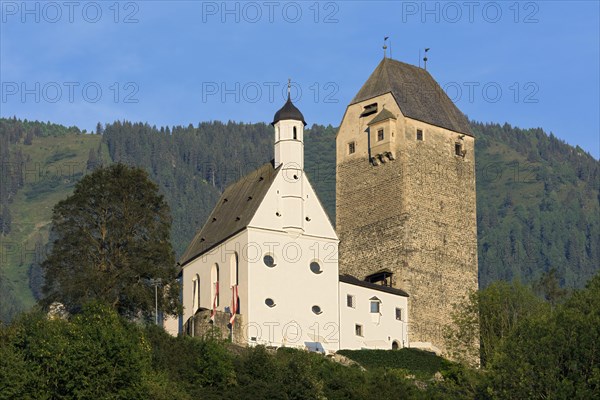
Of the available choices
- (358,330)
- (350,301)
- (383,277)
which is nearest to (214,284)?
(350,301)

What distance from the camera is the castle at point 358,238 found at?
81.9 m

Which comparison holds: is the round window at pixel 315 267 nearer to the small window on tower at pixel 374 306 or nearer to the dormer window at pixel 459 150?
the small window on tower at pixel 374 306

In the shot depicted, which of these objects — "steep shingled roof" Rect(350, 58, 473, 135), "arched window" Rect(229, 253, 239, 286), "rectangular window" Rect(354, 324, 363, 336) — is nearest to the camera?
"arched window" Rect(229, 253, 239, 286)

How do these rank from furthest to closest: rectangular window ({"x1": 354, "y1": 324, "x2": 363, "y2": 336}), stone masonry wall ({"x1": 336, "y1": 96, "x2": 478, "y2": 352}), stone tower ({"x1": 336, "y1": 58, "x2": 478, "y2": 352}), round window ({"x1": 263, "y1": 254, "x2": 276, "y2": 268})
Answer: stone tower ({"x1": 336, "y1": 58, "x2": 478, "y2": 352}) < stone masonry wall ({"x1": 336, "y1": 96, "x2": 478, "y2": 352}) < rectangular window ({"x1": 354, "y1": 324, "x2": 363, "y2": 336}) < round window ({"x1": 263, "y1": 254, "x2": 276, "y2": 268})

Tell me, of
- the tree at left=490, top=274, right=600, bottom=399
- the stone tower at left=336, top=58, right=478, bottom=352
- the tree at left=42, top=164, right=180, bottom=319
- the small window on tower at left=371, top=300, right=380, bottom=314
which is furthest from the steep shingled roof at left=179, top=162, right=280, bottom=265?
the tree at left=490, top=274, right=600, bottom=399

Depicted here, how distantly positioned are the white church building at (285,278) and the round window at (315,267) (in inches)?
2.2

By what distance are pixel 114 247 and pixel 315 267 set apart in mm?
13093

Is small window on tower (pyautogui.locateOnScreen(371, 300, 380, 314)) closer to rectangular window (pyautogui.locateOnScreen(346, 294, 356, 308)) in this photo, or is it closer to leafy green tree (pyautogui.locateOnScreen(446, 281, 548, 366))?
rectangular window (pyautogui.locateOnScreen(346, 294, 356, 308))

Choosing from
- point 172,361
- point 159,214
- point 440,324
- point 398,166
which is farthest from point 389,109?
point 172,361

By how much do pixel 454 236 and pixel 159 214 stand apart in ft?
81.4

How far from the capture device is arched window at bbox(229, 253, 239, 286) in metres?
82.5

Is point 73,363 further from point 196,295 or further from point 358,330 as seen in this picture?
point 358,330

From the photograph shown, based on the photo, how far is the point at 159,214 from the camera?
76.3m

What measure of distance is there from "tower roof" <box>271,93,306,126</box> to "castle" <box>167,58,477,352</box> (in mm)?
85
